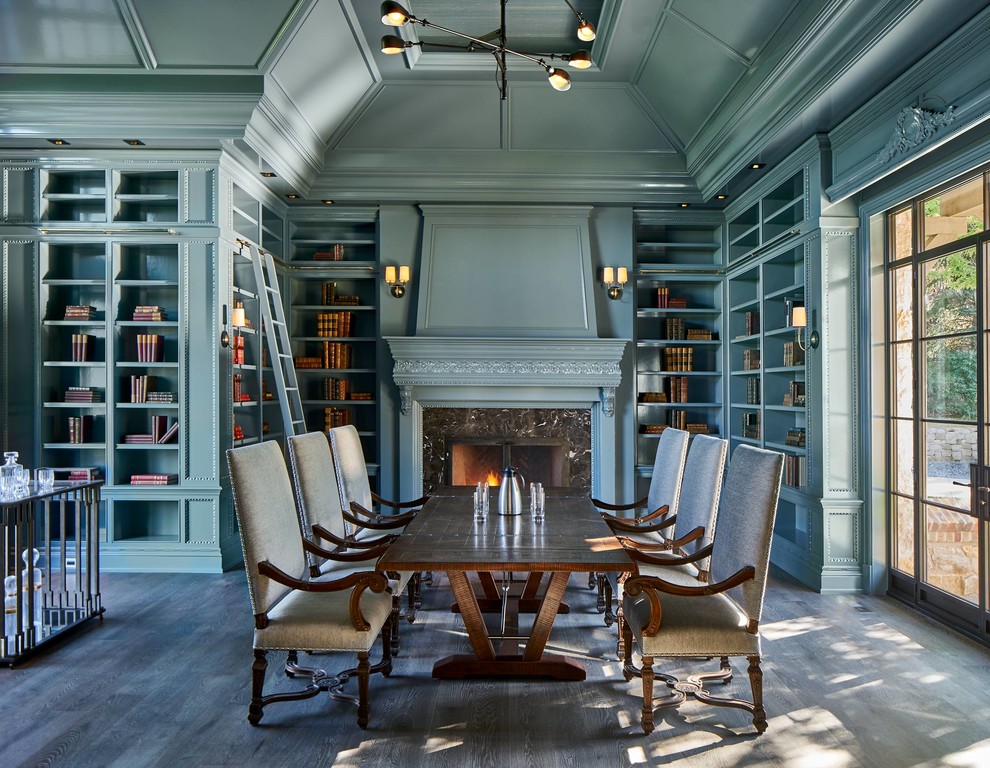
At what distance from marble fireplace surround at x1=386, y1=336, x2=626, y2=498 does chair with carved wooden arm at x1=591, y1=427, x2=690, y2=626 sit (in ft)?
6.99

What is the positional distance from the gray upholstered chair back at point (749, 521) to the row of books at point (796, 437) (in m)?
2.36

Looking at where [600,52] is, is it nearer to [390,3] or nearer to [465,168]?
[465,168]

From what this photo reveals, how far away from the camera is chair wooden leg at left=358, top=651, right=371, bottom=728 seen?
8.86 feet

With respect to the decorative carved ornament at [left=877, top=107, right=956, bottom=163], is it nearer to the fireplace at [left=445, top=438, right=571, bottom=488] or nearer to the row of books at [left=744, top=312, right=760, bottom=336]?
the row of books at [left=744, top=312, right=760, bottom=336]

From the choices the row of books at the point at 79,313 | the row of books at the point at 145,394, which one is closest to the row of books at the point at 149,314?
the row of books at the point at 79,313

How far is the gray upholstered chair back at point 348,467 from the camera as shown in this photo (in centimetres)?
412

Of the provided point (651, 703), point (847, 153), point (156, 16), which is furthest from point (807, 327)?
point (156, 16)

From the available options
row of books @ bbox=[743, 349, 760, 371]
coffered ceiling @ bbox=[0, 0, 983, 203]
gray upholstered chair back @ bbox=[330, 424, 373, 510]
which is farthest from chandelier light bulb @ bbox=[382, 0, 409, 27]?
row of books @ bbox=[743, 349, 760, 371]

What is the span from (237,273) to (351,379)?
1.66 metres

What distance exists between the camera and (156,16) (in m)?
4.42

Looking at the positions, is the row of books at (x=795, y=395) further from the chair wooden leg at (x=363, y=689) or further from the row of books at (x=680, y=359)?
the chair wooden leg at (x=363, y=689)

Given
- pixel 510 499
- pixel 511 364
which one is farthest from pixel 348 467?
pixel 511 364

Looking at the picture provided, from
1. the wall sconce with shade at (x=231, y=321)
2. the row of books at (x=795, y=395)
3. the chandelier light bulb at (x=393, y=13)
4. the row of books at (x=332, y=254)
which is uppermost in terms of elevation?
the chandelier light bulb at (x=393, y=13)

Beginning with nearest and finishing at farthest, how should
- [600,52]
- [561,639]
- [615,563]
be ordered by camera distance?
[615,563] < [561,639] < [600,52]
